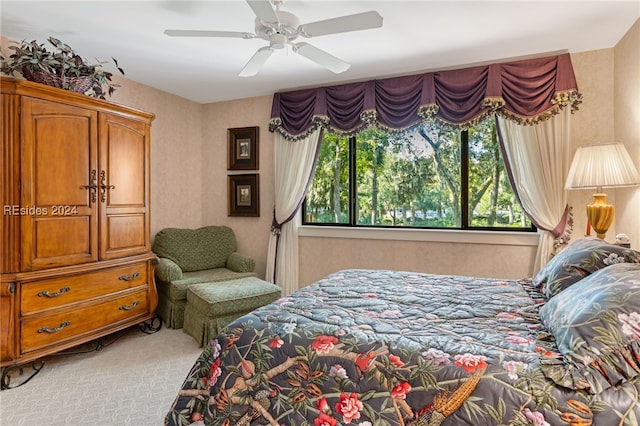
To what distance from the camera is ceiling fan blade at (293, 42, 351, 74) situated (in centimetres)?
242

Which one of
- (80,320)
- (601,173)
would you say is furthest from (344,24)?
(80,320)

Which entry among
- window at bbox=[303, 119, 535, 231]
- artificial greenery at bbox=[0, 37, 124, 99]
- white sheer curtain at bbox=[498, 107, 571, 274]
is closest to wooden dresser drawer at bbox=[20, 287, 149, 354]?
artificial greenery at bbox=[0, 37, 124, 99]

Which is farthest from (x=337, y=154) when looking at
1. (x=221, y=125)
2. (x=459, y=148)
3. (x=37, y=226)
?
(x=37, y=226)

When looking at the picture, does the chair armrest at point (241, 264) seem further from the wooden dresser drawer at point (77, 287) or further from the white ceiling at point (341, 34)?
the white ceiling at point (341, 34)

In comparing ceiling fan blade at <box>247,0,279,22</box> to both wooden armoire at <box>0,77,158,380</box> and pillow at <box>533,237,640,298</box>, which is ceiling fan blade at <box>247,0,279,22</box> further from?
pillow at <box>533,237,640,298</box>

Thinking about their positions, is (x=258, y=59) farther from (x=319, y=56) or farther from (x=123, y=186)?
(x=123, y=186)

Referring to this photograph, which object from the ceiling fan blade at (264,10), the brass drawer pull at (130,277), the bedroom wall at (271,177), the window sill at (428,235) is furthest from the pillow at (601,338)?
the brass drawer pull at (130,277)

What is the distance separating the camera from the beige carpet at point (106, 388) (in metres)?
2.13

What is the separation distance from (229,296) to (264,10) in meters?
2.24

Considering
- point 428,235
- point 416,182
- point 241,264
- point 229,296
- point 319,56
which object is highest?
point 319,56

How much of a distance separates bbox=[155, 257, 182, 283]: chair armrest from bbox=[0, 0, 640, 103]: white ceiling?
1.92 meters

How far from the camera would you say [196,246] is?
13.9ft

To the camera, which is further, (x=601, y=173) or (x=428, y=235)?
(x=428, y=235)

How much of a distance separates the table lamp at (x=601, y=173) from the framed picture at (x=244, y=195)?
322 cm
